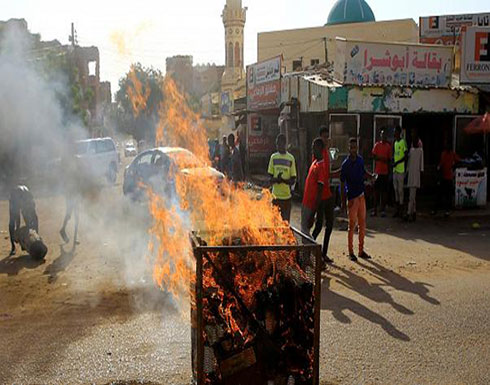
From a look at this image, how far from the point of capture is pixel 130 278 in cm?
724

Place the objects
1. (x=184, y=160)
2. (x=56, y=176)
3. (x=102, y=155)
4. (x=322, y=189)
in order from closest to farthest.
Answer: (x=322, y=189), (x=184, y=160), (x=56, y=176), (x=102, y=155)

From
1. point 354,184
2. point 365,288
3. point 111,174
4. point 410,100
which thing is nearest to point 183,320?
point 365,288

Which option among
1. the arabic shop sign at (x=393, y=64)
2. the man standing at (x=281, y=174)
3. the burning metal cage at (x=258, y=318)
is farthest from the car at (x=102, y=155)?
the burning metal cage at (x=258, y=318)

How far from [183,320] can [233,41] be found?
31529mm

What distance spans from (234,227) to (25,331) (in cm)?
253

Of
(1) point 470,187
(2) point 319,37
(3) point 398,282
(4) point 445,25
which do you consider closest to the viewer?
(3) point 398,282

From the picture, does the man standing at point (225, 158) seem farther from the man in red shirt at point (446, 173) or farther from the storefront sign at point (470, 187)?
the storefront sign at point (470, 187)

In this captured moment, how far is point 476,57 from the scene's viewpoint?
1356 cm

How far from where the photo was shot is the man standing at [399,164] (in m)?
12.0

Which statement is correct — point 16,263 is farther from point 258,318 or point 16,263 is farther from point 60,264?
point 258,318

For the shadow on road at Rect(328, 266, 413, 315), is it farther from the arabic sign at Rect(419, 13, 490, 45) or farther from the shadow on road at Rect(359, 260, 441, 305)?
the arabic sign at Rect(419, 13, 490, 45)

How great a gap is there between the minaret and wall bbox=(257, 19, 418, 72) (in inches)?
156

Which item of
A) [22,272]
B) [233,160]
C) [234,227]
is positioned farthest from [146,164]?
[234,227]

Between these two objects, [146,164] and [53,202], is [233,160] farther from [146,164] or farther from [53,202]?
[53,202]
